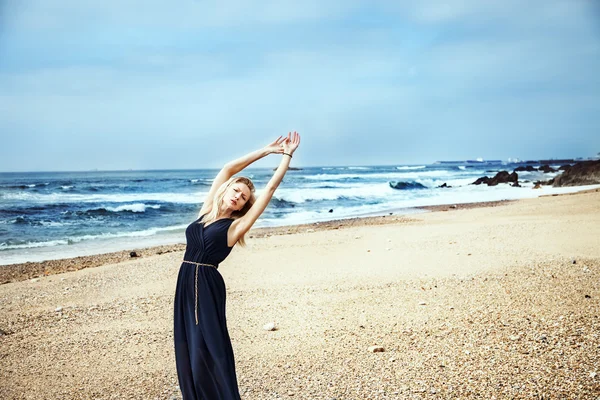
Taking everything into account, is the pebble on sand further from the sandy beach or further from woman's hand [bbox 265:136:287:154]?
woman's hand [bbox 265:136:287:154]

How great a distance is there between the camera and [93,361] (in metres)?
5.91

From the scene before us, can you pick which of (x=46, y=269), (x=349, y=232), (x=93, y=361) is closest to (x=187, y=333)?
(x=93, y=361)

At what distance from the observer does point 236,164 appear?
3959 millimetres

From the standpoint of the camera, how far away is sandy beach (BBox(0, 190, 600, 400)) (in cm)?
494

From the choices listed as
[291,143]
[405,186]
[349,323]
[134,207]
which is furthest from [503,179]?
[291,143]

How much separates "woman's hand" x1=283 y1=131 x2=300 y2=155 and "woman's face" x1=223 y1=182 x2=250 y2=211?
43cm

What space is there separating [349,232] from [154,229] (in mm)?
9204

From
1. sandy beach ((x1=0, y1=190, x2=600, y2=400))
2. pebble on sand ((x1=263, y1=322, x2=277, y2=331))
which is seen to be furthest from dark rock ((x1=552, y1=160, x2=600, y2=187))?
pebble on sand ((x1=263, y1=322, x2=277, y2=331))

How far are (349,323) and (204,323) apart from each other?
141 inches

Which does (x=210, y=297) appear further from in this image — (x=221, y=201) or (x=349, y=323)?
(x=349, y=323)

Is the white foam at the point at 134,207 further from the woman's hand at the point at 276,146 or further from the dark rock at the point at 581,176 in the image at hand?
the woman's hand at the point at 276,146

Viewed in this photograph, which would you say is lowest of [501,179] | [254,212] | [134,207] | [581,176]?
[134,207]

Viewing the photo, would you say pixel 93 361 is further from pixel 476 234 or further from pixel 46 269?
pixel 476 234

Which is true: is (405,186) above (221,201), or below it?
below
